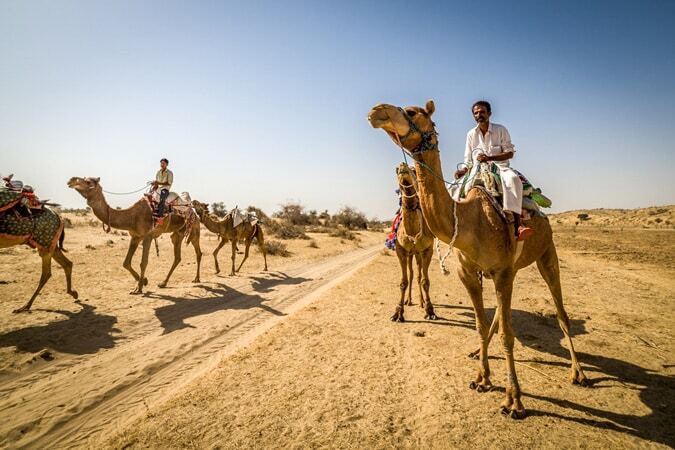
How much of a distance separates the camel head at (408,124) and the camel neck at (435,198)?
133mm

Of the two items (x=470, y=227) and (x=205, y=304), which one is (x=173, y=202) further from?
(x=470, y=227)

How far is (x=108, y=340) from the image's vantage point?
5.43 meters

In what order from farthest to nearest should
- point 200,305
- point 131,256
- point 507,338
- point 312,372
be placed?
point 131,256
point 200,305
point 312,372
point 507,338

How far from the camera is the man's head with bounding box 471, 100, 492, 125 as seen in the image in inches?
174

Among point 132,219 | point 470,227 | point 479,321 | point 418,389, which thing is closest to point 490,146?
point 470,227

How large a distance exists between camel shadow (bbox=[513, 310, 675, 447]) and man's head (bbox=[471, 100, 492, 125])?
3.90 metres

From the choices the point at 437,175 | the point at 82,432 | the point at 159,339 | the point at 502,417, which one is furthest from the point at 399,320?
the point at 82,432

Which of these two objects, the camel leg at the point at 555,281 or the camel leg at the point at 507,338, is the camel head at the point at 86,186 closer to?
the camel leg at the point at 507,338

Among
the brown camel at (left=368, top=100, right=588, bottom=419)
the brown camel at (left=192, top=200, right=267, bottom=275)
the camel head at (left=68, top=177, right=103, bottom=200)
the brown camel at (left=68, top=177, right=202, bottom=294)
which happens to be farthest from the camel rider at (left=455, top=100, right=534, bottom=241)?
the brown camel at (left=192, top=200, right=267, bottom=275)

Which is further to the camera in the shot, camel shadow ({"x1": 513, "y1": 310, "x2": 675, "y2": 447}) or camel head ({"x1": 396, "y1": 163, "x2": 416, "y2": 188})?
camel head ({"x1": 396, "y1": 163, "x2": 416, "y2": 188})

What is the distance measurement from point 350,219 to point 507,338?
46.8 m

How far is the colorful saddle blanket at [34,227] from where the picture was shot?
6391 millimetres

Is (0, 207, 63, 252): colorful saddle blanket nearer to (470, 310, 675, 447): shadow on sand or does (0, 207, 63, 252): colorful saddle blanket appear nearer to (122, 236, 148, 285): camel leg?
(122, 236, 148, 285): camel leg

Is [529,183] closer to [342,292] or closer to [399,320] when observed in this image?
[399,320]
